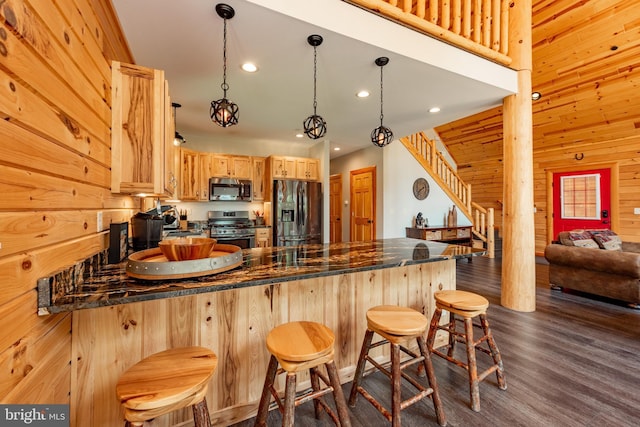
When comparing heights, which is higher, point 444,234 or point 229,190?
point 229,190

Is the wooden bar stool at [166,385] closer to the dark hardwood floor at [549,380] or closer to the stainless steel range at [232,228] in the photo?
the dark hardwood floor at [549,380]

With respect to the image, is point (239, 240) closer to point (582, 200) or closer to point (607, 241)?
point (607, 241)

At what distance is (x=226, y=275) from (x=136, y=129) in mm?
1213

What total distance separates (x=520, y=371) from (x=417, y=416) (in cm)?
104

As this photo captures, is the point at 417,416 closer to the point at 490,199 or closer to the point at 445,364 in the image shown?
the point at 445,364

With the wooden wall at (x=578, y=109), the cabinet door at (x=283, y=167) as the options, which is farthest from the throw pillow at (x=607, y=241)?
the cabinet door at (x=283, y=167)

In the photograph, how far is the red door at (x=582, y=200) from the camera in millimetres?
5523

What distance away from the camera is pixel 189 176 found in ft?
15.1

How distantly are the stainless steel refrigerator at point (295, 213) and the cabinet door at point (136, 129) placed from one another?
122 inches

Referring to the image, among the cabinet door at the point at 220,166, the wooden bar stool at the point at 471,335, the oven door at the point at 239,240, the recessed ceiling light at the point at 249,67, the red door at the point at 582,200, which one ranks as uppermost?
the recessed ceiling light at the point at 249,67

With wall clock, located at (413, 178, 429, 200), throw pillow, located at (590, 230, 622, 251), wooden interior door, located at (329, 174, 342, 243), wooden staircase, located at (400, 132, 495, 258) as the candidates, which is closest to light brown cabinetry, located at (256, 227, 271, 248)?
wooden interior door, located at (329, 174, 342, 243)

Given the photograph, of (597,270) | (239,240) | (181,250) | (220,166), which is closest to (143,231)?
(181,250)

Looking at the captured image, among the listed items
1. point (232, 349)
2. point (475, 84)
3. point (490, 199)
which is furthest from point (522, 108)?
point (490, 199)

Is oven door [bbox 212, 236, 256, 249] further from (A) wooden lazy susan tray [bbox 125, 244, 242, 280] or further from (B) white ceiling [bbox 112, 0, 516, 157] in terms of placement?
(A) wooden lazy susan tray [bbox 125, 244, 242, 280]
